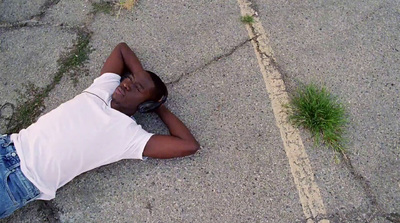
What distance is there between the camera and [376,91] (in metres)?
3.59

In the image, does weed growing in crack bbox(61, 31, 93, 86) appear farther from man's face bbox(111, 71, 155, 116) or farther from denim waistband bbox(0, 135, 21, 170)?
denim waistband bbox(0, 135, 21, 170)

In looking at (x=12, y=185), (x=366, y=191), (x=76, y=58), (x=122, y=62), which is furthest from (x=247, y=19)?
(x=12, y=185)

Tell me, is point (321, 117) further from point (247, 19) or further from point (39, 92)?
point (39, 92)

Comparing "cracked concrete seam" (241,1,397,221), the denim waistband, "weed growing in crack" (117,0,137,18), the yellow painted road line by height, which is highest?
"weed growing in crack" (117,0,137,18)

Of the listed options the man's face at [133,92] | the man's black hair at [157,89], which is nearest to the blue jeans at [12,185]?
the man's face at [133,92]

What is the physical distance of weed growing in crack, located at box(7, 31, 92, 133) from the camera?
11.5ft

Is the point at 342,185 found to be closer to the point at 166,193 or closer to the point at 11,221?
the point at 166,193

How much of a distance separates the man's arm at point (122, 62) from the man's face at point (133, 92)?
0.34 m

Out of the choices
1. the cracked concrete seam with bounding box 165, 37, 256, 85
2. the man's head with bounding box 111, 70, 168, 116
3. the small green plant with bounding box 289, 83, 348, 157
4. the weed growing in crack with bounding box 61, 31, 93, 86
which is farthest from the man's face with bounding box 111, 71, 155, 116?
the small green plant with bounding box 289, 83, 348, 157

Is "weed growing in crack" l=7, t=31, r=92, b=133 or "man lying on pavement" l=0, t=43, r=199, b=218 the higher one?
"weed growing in crack" l=7, t=31, r=92, b=133

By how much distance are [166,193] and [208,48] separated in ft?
4.71

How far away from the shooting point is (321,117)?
3.39 meters

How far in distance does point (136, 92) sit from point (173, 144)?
0.50 m

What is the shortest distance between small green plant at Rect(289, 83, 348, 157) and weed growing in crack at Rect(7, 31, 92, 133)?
2.00 meters
